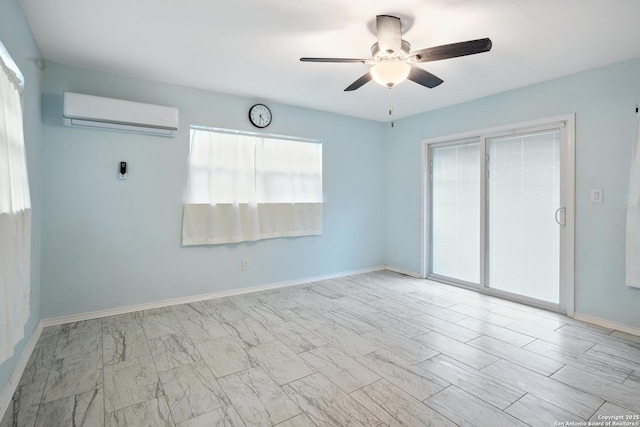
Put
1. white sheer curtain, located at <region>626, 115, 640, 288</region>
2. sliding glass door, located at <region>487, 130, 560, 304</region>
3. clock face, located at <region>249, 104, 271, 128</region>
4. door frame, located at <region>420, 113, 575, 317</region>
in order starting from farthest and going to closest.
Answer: clock face, located at <region>249, 104, 271, 128</region> < sliding glass door, located at <region>487, 130, 560, 304</region> < door frame, located at <region>420, 113, 575, 317</region> < white sheer curtain, located at <region>626, 115, 640, 288</region>

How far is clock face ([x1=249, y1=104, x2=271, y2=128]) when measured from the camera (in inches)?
153

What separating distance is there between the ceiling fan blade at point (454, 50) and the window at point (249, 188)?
2.39 meters

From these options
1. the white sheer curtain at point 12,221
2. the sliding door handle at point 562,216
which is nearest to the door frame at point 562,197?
the sliding door handle at point 562,216

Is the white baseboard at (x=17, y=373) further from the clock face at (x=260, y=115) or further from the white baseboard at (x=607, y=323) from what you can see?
the white baseboard at (x=607, y=323)

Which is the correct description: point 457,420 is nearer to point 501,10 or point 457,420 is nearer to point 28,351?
point 501,10

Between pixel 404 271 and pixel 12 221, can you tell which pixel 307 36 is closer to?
pixel 12 221

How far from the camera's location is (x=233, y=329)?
2.88 metres

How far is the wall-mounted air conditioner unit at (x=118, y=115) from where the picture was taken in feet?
9.13

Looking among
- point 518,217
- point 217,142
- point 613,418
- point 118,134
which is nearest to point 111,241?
point 118,134

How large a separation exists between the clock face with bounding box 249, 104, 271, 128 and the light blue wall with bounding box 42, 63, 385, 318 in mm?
92

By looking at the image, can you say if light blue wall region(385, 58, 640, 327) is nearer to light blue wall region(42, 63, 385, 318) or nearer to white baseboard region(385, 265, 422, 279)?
white baseboard region(385, 265, 422, 279)

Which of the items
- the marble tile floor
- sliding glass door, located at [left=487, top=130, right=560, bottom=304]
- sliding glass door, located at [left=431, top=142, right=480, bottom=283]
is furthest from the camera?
sliding glass door, located at [left=431, top=142, right=480, bottom=283]

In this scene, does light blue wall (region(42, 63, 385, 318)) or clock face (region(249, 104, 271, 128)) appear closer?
light blue wall (region(42, 63, 385, 318))

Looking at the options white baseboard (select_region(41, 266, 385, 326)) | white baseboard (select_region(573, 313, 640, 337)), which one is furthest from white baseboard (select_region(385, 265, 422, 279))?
white baseboard (select_region(573, 313, 640, 337))
